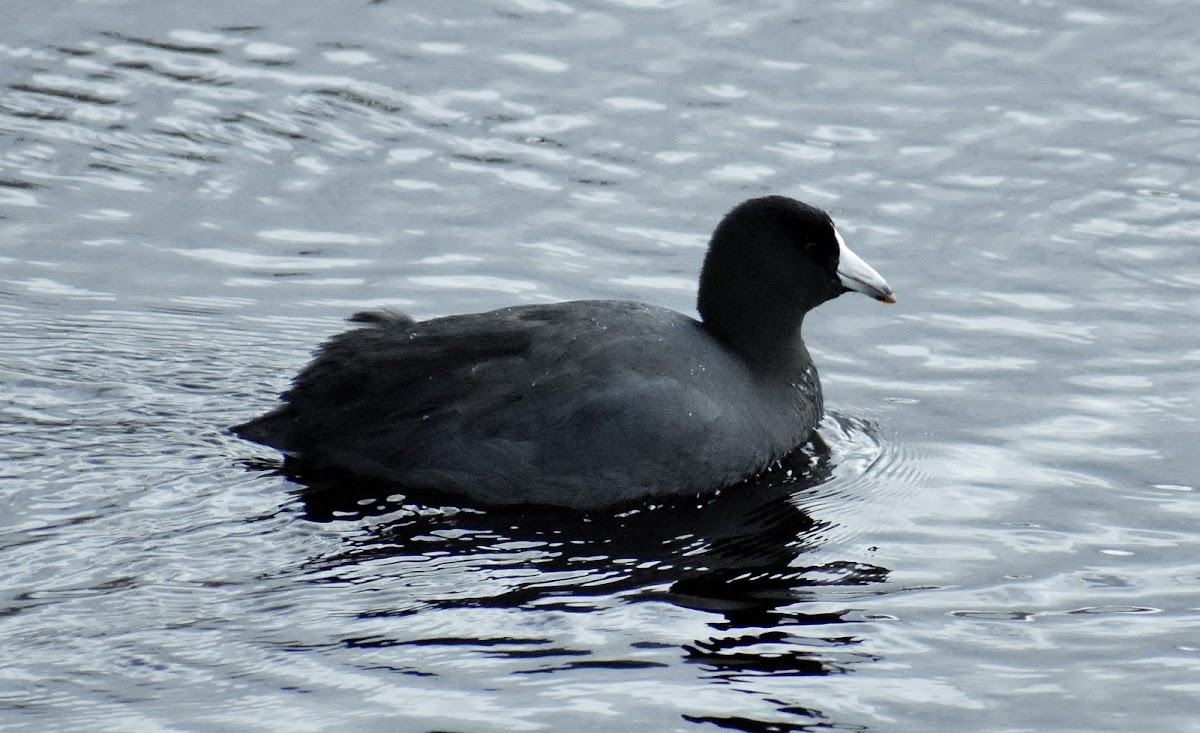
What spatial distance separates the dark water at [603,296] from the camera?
18.5 ft

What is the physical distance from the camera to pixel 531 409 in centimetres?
688

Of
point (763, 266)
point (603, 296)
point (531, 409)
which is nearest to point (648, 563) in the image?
point (531, 409)

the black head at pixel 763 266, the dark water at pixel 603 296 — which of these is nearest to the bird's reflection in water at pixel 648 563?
the dark water at pixel 603 296

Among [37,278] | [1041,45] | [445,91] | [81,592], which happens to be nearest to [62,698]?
[81,592]

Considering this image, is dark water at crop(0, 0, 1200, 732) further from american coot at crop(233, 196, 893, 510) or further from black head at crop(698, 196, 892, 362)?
black head at crop(698, 196, 892, 362)

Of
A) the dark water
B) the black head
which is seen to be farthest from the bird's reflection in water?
the black head

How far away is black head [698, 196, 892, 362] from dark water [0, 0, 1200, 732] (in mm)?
543

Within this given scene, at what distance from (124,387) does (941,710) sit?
3537 mm

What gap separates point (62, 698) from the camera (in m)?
5.23

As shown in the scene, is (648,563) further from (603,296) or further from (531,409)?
(603,296)

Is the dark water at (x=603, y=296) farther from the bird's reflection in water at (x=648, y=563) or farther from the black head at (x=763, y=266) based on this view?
the black head at (x=763, y=266)

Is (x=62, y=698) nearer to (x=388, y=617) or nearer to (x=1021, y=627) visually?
(x=388, y=617)

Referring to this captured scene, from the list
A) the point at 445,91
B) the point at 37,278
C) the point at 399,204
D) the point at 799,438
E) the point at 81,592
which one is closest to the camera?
the point at 81,592

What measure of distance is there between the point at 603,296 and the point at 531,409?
1975 millimetres
